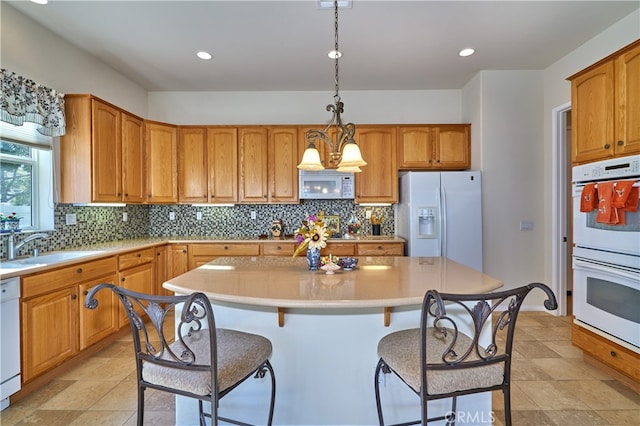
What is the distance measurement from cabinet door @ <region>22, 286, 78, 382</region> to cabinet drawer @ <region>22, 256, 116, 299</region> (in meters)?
0.05

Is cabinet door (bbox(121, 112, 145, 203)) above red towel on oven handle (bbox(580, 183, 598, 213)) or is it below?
above

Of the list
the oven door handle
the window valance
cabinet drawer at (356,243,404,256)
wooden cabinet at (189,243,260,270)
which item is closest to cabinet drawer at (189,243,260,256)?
wooden cabinet at (189,243,260,270)

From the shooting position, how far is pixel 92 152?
114 inches

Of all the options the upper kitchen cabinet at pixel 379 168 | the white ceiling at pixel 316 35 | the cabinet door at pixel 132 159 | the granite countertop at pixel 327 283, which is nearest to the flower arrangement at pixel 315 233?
the granite countertop at pixel 327 283

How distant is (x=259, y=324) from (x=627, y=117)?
2758 millimetres

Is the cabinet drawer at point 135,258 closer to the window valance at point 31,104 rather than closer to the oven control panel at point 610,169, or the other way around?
the window valance at point 31,104

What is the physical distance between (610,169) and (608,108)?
1.52ft

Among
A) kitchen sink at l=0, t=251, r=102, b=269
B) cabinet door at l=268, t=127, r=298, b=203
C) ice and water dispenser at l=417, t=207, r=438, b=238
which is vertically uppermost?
cabinet door at l=268, t=127, r=298, b=203

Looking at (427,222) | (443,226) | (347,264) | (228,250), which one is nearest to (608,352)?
(443,226)

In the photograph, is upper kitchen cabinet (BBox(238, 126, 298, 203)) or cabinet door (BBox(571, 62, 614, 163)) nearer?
cabinet door (BBox(571, 62, 614, 163))

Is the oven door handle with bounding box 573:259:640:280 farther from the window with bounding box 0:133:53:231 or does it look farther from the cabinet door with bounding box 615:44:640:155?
the window with bounding box 0:133:53:231

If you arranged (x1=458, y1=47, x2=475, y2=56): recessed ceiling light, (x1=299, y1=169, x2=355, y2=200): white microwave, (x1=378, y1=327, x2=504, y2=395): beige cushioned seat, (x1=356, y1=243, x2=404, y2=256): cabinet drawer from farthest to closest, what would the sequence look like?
(x1=299, y1=169, x2=355, y2=200): white microwave → (x1=356, y1=243, x2=404, y2=256): cabinet drawer → (x1=458, y1=47, x2=475, y2=56): recessed ceiling light → (x1=378, y1=327, x2=504, y2=395): beige cushioned seat

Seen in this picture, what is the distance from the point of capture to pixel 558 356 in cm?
262

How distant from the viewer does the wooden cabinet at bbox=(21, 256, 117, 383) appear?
2035mm
